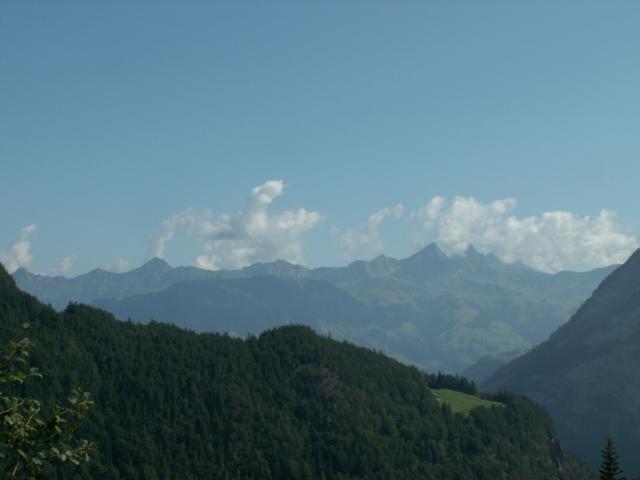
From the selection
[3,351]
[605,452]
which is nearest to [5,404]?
[3,351]

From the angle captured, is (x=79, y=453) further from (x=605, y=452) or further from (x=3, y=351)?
(x=605, y=452)

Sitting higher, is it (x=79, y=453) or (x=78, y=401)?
(x=78, y=401)

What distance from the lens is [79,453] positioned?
21.6 meters

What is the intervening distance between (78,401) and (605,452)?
67024 mm

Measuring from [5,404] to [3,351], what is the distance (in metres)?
1.57

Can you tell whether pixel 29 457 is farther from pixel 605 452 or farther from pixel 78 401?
pixel 605 452

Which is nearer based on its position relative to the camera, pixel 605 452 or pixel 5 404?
pixel 5 404

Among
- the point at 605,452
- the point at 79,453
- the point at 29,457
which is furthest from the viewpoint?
the point at 605,452

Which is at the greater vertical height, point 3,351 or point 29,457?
point 3,351

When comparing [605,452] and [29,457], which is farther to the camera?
[605,452]

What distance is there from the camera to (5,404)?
21.0 m

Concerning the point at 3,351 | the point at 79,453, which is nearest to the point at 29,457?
the point at 79,453

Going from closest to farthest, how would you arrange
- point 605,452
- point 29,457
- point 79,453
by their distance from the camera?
1. point 29,457
2. point 79,453
3. point 605,452

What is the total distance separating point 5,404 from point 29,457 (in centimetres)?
184
